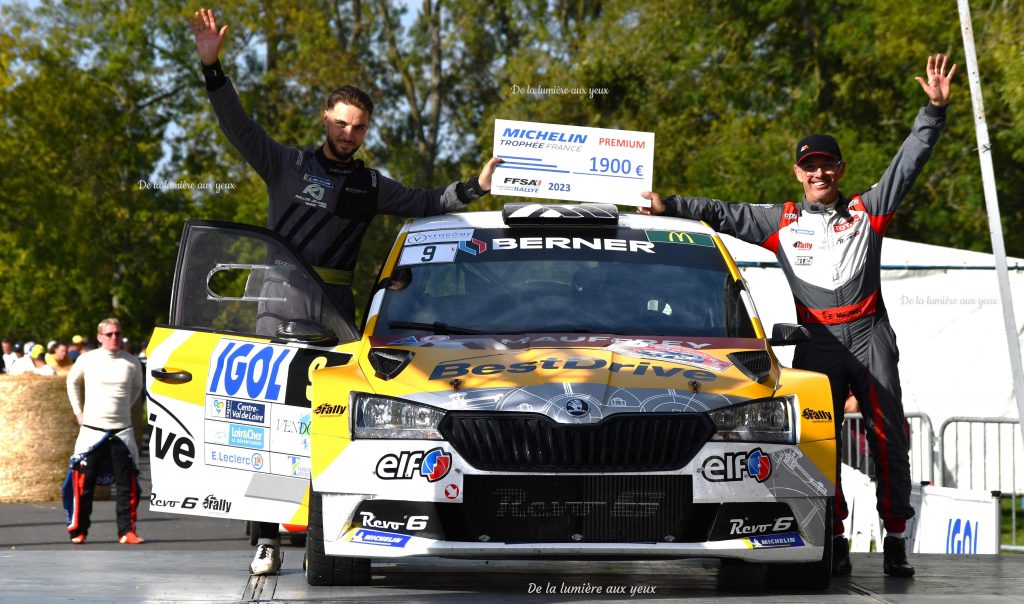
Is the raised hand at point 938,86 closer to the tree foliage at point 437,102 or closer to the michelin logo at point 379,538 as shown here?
the michelin logo at point 379,538

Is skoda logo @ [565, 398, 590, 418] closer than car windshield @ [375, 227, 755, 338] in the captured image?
Yes

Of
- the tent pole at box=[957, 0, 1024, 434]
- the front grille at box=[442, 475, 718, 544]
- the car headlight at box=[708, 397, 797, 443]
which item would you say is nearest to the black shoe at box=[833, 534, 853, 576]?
the car headlight at box=[708, 397, 797, 443]

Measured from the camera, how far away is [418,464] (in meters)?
5.75

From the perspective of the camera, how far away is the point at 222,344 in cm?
696

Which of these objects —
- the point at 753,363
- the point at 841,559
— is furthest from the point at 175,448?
the point at 841,559

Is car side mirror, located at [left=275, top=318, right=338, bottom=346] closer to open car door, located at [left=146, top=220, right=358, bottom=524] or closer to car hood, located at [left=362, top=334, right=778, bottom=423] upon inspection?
open car door, located at [left=146, top=220, right=358, bottom=524]

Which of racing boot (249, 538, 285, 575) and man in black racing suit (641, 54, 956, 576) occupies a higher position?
man in black racing suit (641, 54, 956, 576)

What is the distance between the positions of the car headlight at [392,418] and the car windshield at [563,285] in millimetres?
750

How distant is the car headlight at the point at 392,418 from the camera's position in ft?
19.0

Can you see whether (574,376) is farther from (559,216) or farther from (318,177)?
(318,177)

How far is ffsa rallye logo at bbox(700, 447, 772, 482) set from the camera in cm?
574

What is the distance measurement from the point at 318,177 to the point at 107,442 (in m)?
7.01

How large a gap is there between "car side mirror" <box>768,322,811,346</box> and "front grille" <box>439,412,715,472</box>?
98cm

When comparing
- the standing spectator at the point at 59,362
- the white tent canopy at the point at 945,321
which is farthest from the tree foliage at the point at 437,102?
the standing spectator at the point at 59,362
